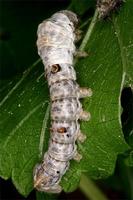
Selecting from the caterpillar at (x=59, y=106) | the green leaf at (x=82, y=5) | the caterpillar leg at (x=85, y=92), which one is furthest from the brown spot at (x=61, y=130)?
the green leaf at (x=82, y=5)

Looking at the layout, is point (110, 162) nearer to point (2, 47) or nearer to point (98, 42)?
point (98, 42)

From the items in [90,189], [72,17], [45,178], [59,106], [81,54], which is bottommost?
[90,189]

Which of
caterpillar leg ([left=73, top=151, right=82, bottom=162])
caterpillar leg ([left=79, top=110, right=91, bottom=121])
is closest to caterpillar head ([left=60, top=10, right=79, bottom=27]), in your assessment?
caterpillar leg ([left=79, top=110, right=91, bottom=121])

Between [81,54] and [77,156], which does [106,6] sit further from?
[77,156]

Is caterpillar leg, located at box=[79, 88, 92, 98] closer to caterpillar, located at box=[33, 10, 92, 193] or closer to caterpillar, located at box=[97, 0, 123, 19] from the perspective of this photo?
caterpillar, located at box=[33, 10, 92, 193]

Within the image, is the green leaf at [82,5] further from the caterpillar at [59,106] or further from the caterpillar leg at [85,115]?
the caterpillar leg at [85,115]

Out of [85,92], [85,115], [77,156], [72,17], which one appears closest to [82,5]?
[72,17]
